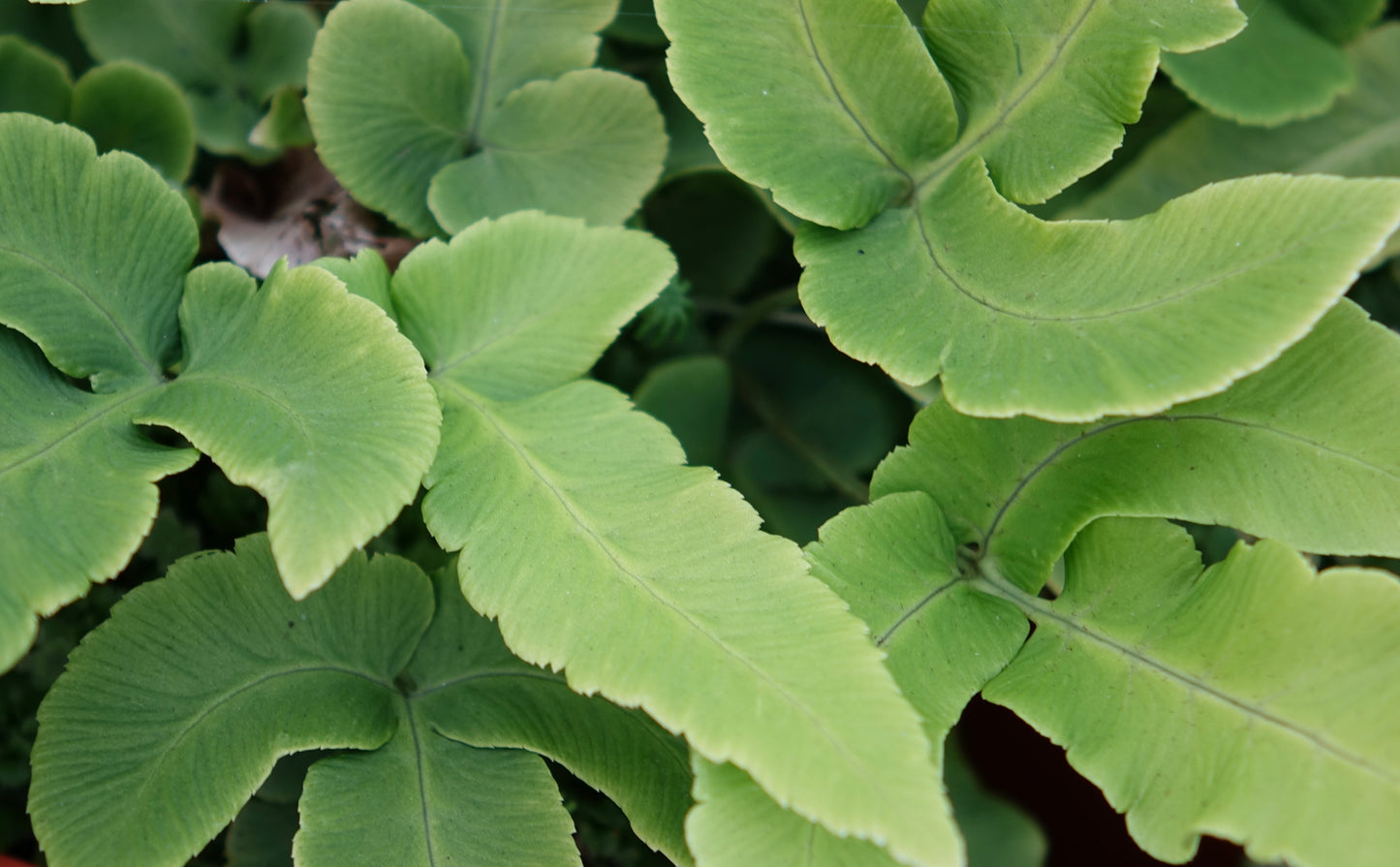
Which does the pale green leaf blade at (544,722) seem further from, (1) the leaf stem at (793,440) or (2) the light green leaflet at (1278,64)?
(2) the light green leaflet at (1278,64)

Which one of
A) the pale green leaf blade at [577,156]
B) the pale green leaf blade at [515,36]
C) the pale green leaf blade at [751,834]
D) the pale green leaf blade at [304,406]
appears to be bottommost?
the pale green leaf blade at [751,834]

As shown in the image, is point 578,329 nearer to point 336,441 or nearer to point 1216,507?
point 336,441

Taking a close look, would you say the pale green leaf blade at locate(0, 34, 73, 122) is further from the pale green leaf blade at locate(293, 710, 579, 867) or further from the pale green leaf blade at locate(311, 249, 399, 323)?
the pale green leaf blade at locate(293, 710, 579, 867)

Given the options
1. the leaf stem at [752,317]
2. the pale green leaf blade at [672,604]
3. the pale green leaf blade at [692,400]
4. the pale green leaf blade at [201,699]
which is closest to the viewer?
the pale green leaf blade at [672,604]

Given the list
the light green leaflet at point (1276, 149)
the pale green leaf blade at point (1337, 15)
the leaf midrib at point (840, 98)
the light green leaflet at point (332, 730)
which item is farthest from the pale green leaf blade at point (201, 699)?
the pale green leaf blade at point (1337, 15)

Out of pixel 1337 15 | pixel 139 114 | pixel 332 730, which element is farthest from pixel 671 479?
pixel 1337 15

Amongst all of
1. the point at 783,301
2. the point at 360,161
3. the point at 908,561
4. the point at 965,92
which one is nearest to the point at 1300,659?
the point at 908,561

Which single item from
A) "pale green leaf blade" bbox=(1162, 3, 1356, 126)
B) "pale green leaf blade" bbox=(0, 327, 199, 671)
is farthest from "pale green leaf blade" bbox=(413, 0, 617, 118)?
"pale green leaf blade" bbox=(1162, 3, 1356, 126)
